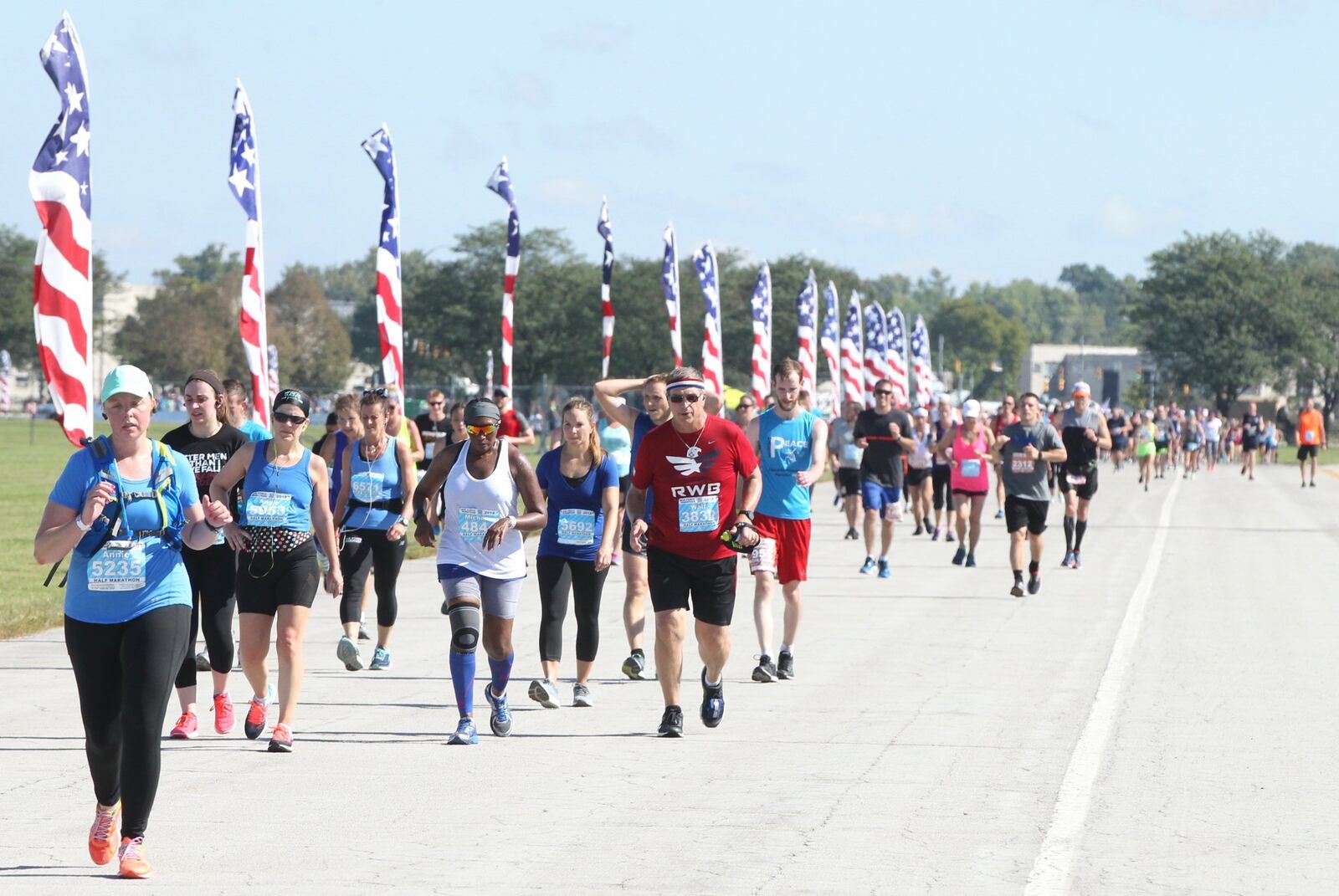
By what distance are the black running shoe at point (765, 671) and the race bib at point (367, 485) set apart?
2516 millimetres

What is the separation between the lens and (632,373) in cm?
10500

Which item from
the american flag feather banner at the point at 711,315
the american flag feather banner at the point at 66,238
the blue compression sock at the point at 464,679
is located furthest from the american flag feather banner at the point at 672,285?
the blue compression sock at the point at 464,679

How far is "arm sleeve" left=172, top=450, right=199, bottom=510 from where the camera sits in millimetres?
6387

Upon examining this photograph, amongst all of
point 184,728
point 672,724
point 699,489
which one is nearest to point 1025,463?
point 699,489

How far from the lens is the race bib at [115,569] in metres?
6.16

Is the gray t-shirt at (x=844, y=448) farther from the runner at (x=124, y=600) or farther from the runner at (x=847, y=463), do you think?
the runner at (x=124, y=600)

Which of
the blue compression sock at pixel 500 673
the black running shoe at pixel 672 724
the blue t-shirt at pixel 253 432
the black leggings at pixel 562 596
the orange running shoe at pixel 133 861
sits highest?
the blue t-shirt at pixel 253 432

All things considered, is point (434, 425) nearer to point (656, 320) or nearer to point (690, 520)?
point (690, 520)

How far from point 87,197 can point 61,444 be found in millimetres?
53139

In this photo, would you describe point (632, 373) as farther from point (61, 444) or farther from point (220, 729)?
point (220, 729)

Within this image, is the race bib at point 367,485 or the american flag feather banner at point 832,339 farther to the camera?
the american flag feather banner at point 832,339

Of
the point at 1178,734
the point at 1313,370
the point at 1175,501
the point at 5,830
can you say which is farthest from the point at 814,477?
the point at 1313,370

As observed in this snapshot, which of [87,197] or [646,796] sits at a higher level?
[87,197]

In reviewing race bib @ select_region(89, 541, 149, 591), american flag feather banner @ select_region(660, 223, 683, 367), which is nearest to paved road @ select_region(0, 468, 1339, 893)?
race bib @ select_region(89, 541, 149, 591)
